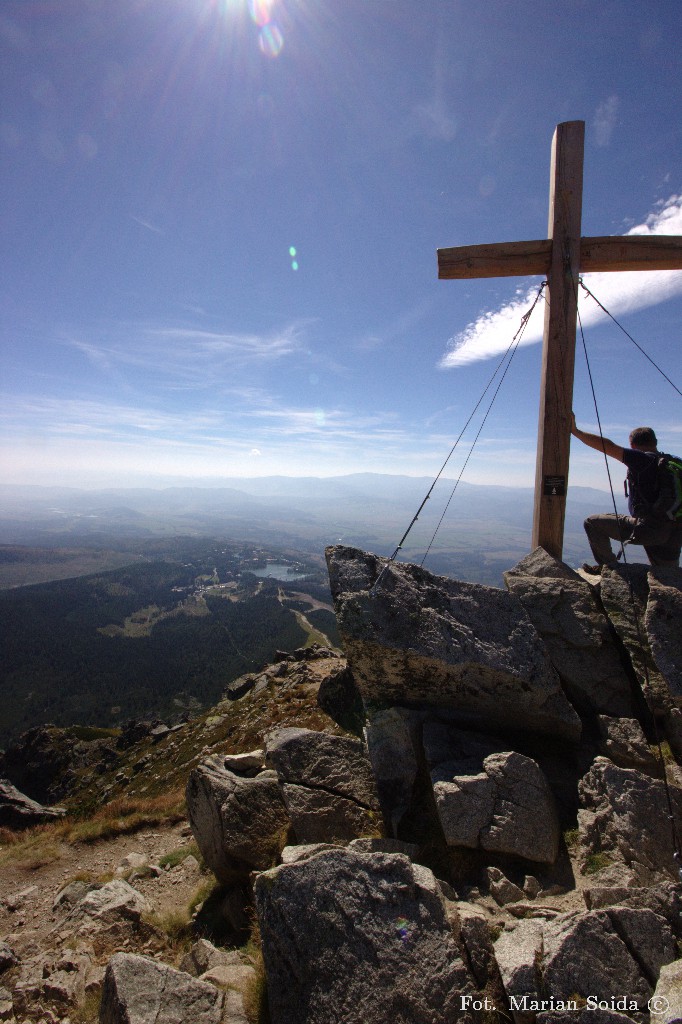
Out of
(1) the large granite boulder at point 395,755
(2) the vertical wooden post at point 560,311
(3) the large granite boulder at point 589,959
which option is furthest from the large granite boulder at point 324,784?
(2) the vertical wooden post at point 560,311

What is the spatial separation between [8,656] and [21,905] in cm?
18663

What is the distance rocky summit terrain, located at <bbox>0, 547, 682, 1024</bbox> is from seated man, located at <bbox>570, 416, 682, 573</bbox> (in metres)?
0.52

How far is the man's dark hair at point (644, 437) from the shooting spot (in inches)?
277

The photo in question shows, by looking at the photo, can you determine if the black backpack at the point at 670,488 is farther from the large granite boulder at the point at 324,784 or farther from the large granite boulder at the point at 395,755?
the large granite boulder at the point at 324,784

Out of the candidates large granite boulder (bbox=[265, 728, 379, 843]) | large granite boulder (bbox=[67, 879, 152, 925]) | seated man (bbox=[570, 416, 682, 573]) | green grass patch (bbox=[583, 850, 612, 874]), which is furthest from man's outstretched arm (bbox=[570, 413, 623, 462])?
large granite boulder (bbox=[67, 879, 152, 925])

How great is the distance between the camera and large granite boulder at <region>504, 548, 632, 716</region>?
6188 millimetres

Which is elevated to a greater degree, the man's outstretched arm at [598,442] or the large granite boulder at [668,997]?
the man's outstretched arm at [598,442]

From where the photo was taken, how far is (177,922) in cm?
620

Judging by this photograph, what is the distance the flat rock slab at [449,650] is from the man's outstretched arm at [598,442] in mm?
2994


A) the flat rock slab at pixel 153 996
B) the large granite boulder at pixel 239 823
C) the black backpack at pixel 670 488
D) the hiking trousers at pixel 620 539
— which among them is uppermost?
the black backpack at pixel 670 488

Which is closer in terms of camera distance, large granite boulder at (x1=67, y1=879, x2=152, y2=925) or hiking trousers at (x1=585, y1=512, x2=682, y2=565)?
large granite boulder at (x1=67, y1=879, x2=152, y2=925)

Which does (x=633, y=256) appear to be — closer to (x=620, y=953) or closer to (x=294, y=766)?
(x=620, y=953)

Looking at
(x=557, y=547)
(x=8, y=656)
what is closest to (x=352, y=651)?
(x=557, y=547)

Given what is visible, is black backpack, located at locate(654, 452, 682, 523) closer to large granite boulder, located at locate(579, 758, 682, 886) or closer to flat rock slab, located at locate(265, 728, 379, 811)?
large granite boulder, located at locate(579, 758, 682, 886)
